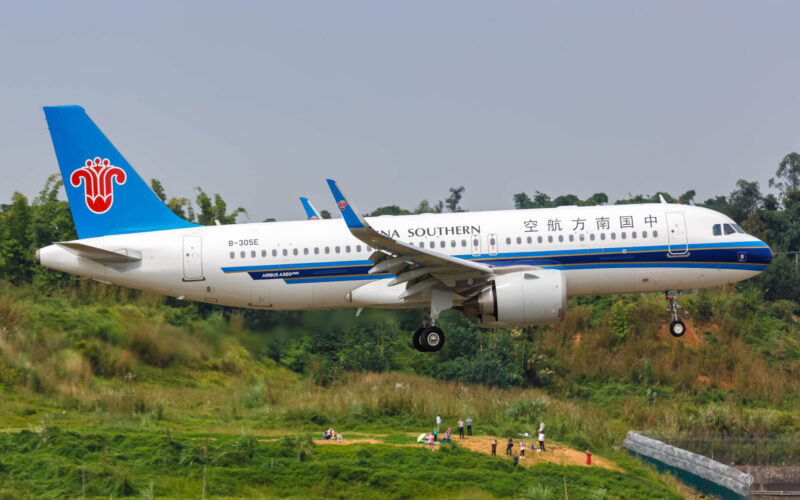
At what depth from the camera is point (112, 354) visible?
138 feet

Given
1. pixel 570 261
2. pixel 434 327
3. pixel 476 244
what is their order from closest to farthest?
pixel 570 261 → pixel 476 244 → pixel 434 327

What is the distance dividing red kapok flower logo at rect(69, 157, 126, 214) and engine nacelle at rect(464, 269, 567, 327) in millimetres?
12957

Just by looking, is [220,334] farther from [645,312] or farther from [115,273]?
[645,312]

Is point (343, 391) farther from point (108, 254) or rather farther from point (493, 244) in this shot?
point (493, 244)

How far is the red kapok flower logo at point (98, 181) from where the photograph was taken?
32656 mm

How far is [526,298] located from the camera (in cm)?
2934

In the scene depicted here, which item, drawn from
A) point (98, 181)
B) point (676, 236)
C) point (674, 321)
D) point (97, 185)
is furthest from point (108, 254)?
point (674, 321)

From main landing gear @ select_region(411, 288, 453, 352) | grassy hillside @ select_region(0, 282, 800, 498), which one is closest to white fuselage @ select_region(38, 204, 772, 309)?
main landing gear @ select_region(411, 288, 453, 352)

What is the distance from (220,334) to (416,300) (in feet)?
34.5

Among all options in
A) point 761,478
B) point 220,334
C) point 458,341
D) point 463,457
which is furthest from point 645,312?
point 220,334

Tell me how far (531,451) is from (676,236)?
15.9 metres

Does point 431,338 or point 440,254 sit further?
point 431,338

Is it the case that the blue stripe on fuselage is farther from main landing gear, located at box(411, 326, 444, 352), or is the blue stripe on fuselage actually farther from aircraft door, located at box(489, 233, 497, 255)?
main landing gear, located at box(411, 326, 444, 352)

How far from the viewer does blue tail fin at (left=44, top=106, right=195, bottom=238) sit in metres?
32.6
